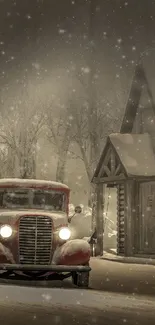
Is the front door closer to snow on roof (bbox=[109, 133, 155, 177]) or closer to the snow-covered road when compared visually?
snow on roof (bbox=[109, 133, 155, 177])

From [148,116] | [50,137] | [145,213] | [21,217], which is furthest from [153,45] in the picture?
[50,137]

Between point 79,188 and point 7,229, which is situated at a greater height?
point 79,188

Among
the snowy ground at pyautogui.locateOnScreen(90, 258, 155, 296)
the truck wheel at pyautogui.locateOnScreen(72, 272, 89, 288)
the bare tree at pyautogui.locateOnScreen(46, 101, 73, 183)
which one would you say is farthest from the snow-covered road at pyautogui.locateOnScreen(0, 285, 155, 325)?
the bare tree at pyautogui.locateOnScreen(46, 101, 73, 183)

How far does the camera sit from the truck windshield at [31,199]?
625 inches

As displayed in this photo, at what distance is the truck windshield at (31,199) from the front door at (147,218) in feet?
36.1

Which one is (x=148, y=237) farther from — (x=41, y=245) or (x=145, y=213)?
(x=41, y=245)

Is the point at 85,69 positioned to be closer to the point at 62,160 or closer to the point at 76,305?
the point at 62,160

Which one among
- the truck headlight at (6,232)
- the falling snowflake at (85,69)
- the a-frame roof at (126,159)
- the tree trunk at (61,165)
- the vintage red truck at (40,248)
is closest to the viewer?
the vintage red truck at (40,248)

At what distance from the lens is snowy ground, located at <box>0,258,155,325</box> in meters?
9.20

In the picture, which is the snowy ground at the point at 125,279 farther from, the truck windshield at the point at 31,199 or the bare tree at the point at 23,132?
the bare tree at the point at 23,132

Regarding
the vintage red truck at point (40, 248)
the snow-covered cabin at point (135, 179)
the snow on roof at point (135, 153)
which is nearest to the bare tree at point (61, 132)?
the snow-covered cabin at point (135, 179)

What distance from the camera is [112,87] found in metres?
57.3

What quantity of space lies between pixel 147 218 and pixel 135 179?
1.77 meters

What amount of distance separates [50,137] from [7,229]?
46725 mm
